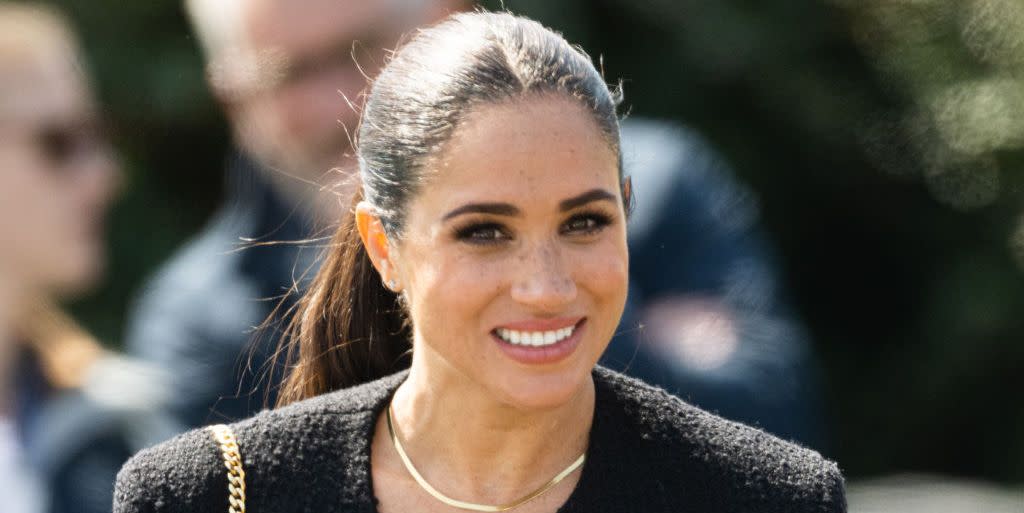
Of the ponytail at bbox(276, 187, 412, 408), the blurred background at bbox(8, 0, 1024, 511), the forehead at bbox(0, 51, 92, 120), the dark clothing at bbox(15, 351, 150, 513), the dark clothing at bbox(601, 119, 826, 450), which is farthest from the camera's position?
the blurred background at bbox(8, 0, 1024, 511)

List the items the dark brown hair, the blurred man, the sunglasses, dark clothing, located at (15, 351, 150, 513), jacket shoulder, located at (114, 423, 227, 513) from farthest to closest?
the sunglasses, dark clothing, located at (15, 351, 150, 513), the blurred man, jacket shoulder, located at (114, 423, 227, 513), the dark brown hair

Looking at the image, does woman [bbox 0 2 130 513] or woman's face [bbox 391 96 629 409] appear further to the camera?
woman [bbox 0 2 130 513]

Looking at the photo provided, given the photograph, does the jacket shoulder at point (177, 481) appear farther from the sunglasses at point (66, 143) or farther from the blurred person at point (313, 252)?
the sunglasses at point (66, 143)

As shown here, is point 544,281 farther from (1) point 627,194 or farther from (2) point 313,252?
(2) point 313,252

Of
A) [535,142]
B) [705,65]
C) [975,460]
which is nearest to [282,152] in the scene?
[535,142]

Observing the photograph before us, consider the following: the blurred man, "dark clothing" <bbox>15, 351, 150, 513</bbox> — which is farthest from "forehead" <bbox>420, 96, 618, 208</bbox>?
"dark clothing" <bbox>15, 351, 150, 513</bbox>

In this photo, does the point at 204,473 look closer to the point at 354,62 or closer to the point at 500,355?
the point at 500,355

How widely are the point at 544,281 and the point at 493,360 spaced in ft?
0.51

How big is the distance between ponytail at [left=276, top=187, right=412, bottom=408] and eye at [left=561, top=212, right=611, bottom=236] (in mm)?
512

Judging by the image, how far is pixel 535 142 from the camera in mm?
2447

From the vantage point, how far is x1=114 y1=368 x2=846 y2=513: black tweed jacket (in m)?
2.59

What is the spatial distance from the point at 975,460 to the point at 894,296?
1.98 ft

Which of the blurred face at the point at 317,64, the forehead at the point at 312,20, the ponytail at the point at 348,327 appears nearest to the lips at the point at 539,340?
the ponytail at the point at 348,327

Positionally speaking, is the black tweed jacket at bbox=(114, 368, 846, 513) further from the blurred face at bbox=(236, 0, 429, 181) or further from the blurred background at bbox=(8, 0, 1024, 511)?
the blurred background at bbox=(8, 0, 1024, 511)
